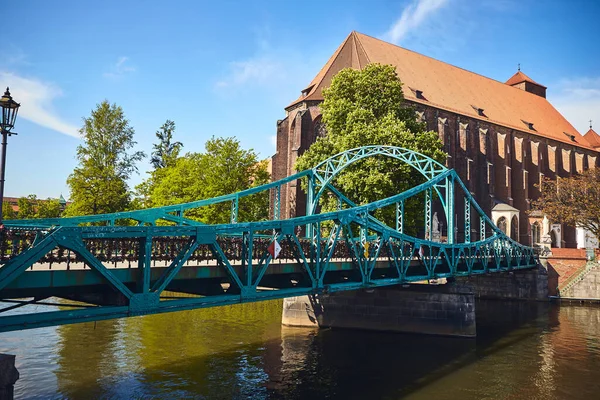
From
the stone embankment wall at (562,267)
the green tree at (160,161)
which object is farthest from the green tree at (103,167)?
the stone embankment wall at (562,267)

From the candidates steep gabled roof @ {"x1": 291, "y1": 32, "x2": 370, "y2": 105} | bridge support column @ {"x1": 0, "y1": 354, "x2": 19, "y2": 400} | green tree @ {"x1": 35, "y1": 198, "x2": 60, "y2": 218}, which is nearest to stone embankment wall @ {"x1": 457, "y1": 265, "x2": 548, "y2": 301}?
steep gabled roof @ {"x1": 291, "y1": 32, "x2": 370, "y2": 105}

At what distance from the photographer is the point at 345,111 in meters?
31.2

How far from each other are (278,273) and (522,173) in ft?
170

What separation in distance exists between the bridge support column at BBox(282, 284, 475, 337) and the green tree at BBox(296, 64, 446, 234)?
622 centimetres

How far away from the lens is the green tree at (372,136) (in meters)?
28.2

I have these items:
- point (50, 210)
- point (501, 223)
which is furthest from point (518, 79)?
point (50, 210)

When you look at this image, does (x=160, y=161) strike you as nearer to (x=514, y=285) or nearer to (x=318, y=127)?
(x=318, y=127)

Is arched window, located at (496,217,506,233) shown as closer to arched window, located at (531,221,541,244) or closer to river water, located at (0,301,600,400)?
arched window, located at (531,221,541,244)

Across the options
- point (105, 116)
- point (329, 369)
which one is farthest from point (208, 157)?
point (329, 369)

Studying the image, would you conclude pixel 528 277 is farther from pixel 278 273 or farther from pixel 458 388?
pixel 278 273

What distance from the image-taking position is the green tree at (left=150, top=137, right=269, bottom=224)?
128 feet

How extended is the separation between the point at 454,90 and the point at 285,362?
4719 cm

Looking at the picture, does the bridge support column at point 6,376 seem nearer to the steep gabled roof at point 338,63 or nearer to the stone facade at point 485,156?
the stone facade at point 485,156

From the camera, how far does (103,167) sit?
1555 inches
